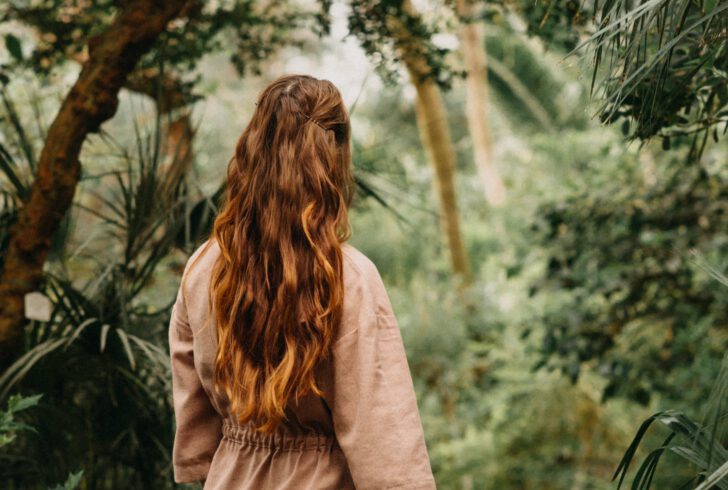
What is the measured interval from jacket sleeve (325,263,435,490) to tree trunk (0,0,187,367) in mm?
1704

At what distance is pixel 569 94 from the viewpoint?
1891cm

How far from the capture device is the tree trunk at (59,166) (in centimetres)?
298

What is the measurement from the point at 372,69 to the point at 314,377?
2.00m

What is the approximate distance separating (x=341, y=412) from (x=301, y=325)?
0.20 meters

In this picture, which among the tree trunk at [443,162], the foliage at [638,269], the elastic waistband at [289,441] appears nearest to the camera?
the elastic waistband at [289,441]

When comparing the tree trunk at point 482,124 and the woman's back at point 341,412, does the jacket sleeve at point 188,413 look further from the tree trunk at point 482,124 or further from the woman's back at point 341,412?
the tree trunk at point 482,124

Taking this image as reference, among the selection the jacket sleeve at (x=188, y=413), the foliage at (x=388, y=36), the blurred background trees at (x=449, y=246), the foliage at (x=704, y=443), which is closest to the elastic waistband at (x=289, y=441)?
the jacket sleeve at (x=188, y=413)

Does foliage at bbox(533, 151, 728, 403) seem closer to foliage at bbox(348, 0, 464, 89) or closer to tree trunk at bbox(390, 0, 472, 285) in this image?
foliage at bbox(348, 0, 464, 89)

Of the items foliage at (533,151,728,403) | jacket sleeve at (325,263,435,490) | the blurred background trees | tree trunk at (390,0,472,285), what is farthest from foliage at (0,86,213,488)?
tree trunk at (390,0,472,285)

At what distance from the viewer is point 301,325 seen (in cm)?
171

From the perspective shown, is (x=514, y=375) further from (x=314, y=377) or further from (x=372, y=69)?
(x=314, y=377)

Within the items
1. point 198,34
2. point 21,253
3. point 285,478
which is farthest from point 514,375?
point 285,478

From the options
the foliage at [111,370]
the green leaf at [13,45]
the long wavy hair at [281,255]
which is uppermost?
the green leaf at [13,45]

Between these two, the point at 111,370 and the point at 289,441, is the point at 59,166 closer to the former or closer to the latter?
the point at 111,370
